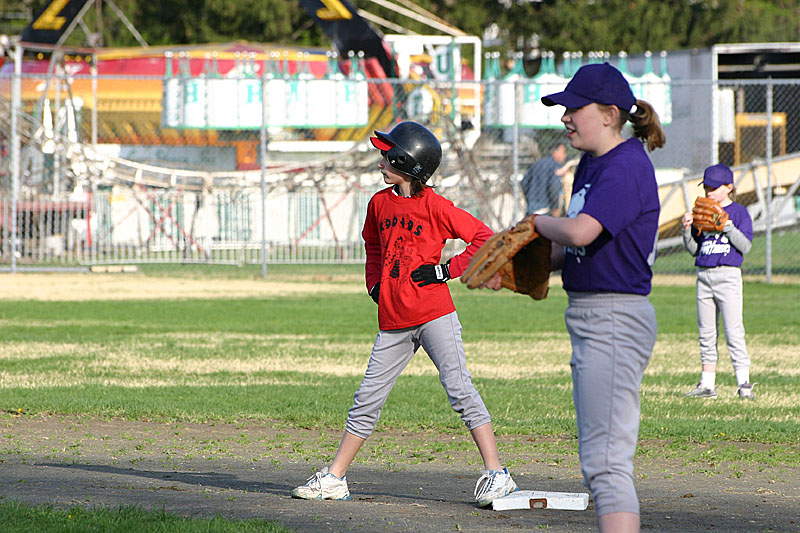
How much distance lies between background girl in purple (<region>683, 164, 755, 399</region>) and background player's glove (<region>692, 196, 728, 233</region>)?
7.3 inches

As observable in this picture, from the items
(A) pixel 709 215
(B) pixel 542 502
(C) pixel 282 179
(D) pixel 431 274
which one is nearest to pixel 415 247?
(D) pixel 431 274

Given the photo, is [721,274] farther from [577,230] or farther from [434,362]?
[577,230]

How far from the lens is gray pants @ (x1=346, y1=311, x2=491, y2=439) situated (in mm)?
5805

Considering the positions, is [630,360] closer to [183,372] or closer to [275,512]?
[275,512]

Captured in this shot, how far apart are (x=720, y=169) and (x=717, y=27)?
45.1 m

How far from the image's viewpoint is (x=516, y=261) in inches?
176

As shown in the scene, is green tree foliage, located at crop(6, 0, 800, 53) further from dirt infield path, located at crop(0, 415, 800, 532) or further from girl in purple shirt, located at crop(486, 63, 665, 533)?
girl in purple shirt, located at crop(486, 63, 665, 533)

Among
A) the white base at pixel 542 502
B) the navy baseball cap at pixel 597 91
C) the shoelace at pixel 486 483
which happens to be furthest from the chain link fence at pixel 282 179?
the navy baseball cap at pixel 597 91

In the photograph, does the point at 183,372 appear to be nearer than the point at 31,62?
Yes

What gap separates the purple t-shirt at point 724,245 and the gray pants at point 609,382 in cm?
511

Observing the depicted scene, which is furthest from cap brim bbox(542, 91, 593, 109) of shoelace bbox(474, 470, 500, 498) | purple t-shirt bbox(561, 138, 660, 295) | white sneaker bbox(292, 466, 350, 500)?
white sneaker bbox(292, 466, 350, 500)

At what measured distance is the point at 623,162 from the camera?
4.18 metres

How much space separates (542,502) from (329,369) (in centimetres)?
547

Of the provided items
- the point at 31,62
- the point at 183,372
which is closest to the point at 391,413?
the point at 183,372
